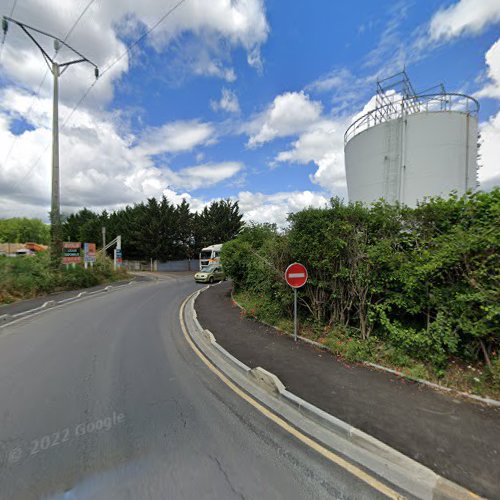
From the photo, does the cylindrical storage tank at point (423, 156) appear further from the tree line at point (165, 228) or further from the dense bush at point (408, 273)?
the tree line at point (165, 228)

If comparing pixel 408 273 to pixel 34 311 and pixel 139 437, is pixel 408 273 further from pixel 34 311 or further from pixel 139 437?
pixel 34 311

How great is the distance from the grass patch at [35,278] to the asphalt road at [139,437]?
10262 millimetres

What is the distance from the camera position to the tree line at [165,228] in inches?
1442

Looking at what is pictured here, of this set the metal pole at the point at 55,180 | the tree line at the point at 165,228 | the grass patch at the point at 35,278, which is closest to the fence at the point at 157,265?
the tree line at the point at 165,228

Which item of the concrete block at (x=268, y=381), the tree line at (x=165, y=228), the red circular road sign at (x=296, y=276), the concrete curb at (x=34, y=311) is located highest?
the tree line at (x=165, y=228)

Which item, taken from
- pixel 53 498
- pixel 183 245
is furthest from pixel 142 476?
pixel 183 245

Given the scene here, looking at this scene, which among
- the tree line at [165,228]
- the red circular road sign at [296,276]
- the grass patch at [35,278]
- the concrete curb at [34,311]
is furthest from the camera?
the tree line at [165,228]

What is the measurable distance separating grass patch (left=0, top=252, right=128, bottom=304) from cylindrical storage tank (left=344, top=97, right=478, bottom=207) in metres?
20.1

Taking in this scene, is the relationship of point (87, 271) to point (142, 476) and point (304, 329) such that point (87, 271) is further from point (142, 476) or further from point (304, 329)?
point (142, 476)

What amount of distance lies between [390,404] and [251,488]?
2.46 metres

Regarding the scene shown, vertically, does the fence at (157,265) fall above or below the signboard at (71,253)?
below

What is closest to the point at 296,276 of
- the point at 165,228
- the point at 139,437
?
the point at 139,437

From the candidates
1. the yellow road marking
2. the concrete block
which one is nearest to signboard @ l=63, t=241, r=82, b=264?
the yellow road marking

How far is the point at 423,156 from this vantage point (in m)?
15.0
